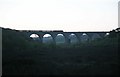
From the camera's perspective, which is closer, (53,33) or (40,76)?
(40,76)

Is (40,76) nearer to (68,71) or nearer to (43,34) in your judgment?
(68,71)

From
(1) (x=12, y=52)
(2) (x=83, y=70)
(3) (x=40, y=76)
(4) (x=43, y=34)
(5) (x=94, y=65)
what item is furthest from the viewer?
(4) (x=43, y=34)

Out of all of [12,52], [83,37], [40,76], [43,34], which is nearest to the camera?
[40,76]

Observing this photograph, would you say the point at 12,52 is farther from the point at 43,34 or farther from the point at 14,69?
the point at 43,34

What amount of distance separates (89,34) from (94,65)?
42.1 meters

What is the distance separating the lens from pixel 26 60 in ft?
79.9

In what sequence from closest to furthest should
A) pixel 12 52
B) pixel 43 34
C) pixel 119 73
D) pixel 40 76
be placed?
pixel 40 76 → pixel 119 73 → pixel 12 52 → pixel 43 34

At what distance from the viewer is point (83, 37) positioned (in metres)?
70.9

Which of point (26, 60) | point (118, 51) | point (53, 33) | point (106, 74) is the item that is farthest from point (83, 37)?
point (106, 74)

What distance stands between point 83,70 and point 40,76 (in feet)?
14.3

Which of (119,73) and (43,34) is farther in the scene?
(43,34)

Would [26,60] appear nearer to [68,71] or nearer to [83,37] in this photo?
[68,71]

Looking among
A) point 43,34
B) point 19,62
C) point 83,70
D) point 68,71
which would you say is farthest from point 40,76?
point 43,34

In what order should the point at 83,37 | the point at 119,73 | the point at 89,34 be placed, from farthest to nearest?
the point at 83,37
the point at 89,34
the point at 119,73
